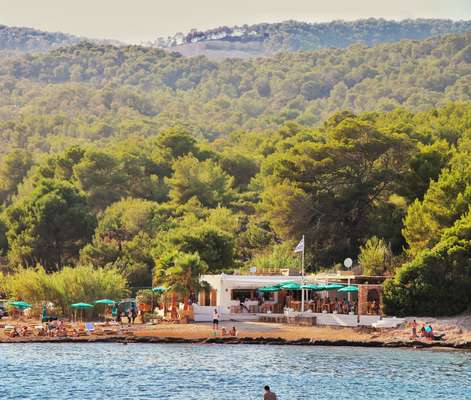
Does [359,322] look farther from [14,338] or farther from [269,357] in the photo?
[14,338]

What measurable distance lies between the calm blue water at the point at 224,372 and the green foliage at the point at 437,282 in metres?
4.78

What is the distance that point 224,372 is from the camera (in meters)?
35.3

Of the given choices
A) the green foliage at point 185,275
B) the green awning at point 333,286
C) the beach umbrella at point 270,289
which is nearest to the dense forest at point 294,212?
the green foliage at point 185,275

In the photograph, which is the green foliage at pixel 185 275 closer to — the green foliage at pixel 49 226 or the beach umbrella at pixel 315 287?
the beach umbrella at pixel 315 287

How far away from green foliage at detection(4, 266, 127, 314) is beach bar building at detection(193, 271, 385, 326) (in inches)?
176

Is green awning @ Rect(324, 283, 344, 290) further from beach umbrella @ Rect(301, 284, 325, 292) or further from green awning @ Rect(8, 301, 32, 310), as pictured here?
green awning @ Rect(8, 301, 32, 310)

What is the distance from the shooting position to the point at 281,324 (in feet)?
157

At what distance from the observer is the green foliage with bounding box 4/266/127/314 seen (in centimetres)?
5003

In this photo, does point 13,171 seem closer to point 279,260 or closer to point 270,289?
point 279,260

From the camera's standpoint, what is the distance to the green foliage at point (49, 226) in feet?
215

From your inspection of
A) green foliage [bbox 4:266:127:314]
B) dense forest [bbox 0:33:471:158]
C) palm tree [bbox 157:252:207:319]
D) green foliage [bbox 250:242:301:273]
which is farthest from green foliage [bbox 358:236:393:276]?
dense forest [bbox 0:33:471:158]

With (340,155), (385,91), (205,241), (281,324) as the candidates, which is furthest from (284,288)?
(385,91)

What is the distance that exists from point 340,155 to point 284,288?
12.2 m

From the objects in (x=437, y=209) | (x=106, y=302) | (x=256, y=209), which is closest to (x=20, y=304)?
(x=106, y=302)
